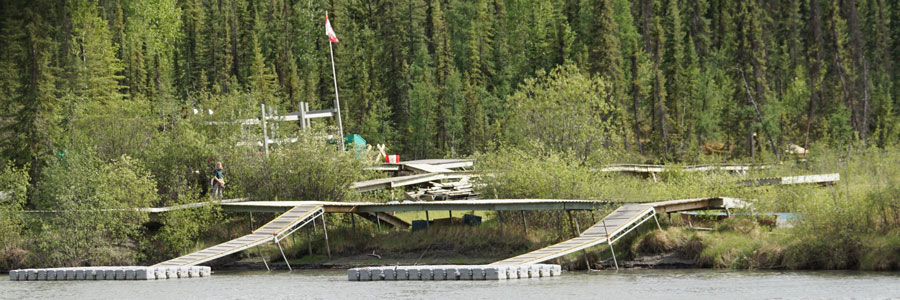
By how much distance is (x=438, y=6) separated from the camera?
99812mm

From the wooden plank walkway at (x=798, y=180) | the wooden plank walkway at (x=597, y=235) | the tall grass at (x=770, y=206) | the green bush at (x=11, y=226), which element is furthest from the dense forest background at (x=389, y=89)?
the wooden plank walkway at (x=597, y=235)

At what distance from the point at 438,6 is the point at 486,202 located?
6106 cm

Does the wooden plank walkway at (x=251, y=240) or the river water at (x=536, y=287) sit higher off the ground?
the wooden plank walkway at (x=251, y=240)

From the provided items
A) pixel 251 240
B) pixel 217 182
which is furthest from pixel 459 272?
pixel 217 182

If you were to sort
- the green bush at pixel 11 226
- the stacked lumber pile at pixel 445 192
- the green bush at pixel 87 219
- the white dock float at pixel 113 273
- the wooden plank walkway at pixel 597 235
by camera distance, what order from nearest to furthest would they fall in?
the wooden plank walkway at pixel 597 235
the white dock float at pixel 113 273
the green bush at pixel 87 219
the green bush at pixel 11 226
the stacked lumber pile at pixel 445 192

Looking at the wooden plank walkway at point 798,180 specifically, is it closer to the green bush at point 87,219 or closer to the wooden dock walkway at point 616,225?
the wooden dock walkway at point 616,225

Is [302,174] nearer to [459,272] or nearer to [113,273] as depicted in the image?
[113,273]

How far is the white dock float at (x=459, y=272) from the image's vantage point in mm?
34375

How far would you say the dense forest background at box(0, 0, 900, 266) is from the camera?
158 ft

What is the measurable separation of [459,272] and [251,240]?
8.37 metres

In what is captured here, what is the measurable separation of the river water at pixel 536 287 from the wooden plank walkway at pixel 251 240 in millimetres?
1147

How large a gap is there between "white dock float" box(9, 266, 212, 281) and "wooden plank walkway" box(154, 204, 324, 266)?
60 cm

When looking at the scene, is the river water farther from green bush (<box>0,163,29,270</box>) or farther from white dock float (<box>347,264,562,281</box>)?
green bush (<box>0,163,29,270</box>)

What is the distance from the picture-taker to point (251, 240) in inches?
1570
